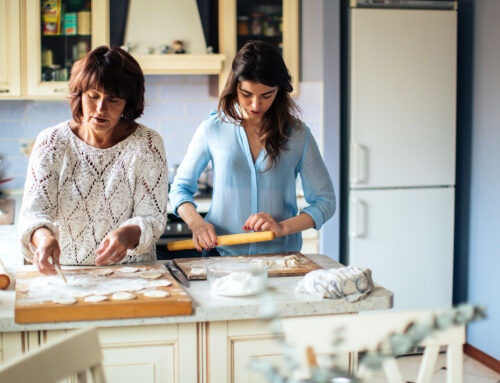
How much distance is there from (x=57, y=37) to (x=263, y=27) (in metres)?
1.20

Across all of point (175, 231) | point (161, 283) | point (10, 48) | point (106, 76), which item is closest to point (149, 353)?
point (161, 283)

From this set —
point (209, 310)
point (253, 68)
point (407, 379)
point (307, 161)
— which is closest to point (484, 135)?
point (407, 379)

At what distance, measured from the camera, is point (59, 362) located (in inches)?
40.6

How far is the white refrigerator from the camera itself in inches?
132

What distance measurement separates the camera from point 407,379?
3170 mm

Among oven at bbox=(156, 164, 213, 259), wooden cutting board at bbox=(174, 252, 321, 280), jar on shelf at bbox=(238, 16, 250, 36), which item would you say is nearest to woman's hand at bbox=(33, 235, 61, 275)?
wooden cutting board at bbox=(174, 252, 321, 280)

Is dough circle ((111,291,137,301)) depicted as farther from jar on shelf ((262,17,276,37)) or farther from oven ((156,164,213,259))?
jar on shelf ((262,17,276,37))

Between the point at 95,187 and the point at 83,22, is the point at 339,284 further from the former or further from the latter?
the point at 83,22

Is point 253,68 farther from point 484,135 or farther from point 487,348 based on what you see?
point 487,348

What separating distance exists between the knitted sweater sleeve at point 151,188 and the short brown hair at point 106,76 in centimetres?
16

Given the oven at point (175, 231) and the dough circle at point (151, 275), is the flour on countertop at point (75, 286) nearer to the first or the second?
the dough circle at point (151, 275)

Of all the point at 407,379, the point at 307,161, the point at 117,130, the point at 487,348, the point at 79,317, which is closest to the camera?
the point at 79,317

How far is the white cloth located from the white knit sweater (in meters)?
0.49

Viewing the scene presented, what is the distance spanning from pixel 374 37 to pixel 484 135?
2.76ft
